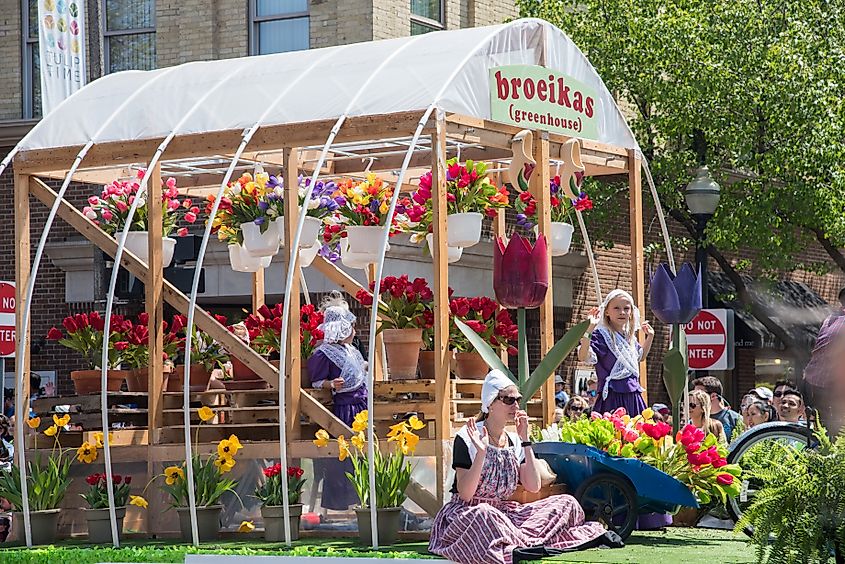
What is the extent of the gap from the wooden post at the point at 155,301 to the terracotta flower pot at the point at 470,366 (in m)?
2.44

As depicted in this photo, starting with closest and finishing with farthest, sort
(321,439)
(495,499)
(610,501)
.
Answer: (495,499)
(610,501)
(321,439)

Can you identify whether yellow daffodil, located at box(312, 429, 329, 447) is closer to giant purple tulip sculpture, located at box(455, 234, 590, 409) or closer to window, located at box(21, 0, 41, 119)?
giant purple tulip sculpture, located at box(455, 234, 590, 409)

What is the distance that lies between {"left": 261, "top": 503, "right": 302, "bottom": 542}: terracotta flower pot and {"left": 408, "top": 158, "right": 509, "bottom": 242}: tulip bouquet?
106 inches

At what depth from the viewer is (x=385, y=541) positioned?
1149 cm

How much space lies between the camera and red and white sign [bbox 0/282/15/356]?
1565 centimetres

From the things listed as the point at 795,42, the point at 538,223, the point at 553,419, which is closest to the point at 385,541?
the point at 553,419

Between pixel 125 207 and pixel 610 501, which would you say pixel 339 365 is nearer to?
pixel 125 207

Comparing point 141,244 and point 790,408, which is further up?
point 141,244

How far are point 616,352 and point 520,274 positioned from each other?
2069 mm

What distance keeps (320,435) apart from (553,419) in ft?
6.51

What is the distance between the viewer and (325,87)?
13.0m

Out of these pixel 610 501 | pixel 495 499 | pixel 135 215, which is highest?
pixel 135 215

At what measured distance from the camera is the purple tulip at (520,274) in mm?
10984

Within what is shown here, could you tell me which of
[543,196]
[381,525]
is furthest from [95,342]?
[543,196]
